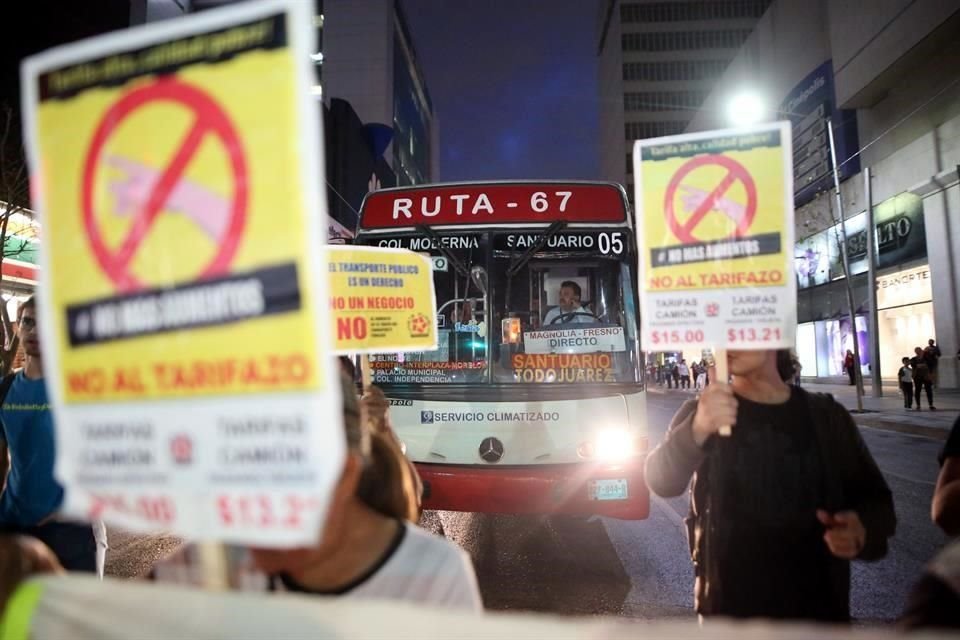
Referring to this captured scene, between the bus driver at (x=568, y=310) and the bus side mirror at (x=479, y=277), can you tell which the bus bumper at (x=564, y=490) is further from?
the bus side mirror at (x=479, y=277)

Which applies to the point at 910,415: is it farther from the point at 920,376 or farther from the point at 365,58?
the point at 365,58

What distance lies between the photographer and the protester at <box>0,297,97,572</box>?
286 centimetres

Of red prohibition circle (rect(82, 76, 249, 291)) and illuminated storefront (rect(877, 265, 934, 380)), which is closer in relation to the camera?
red prohibition circle (rect(82, 76, 249, 291))

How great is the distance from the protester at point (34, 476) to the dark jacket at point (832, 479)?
2.85 meters

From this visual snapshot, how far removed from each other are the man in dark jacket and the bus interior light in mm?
2863

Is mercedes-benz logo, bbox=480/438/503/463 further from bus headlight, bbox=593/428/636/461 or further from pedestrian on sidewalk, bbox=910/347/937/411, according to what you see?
pedestrian on sidewalk, bbox=910/347/937/411

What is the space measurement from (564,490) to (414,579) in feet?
11.5

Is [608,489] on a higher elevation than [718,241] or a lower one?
lower

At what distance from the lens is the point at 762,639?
3.05 ft

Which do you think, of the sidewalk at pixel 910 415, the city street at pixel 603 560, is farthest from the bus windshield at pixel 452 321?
the sidewalk at pixel 910 415

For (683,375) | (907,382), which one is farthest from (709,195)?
(683,375)

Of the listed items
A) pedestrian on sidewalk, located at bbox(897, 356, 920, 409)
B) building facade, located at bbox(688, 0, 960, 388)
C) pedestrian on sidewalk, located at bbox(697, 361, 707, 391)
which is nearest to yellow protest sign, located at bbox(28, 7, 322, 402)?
pedestrian on sidewalk, located at bbox(897, 356, 920, 409)

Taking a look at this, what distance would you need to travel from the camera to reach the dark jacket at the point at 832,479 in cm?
205

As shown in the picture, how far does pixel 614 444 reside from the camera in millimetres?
4738
